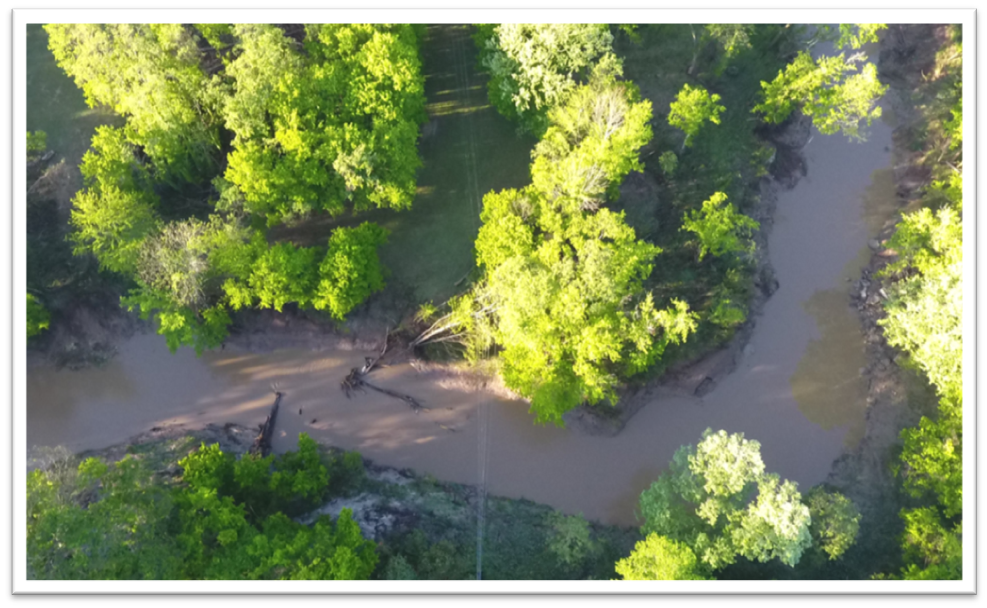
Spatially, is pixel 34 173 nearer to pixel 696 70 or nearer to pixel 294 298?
pixel 294 298

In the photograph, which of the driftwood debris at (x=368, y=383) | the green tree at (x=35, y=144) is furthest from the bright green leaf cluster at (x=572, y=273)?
the green tree at (x=35, y=144)

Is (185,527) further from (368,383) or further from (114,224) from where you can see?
(114,224)

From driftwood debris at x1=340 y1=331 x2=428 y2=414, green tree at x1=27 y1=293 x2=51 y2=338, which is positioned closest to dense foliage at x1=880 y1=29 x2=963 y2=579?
driftwood debris at x1=340 y1=331 x2=428 y2=414

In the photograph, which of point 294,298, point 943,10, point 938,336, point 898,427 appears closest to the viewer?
point 943,10

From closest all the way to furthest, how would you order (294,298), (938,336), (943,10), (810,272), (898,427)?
(943,10) → (938,336) → (294,298) → (898,427) → (810,272)

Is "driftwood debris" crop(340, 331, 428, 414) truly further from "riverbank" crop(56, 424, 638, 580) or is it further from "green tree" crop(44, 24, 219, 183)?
"green tree" crop(44, 24, 219, 183)

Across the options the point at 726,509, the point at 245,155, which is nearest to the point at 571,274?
the point at 726,509

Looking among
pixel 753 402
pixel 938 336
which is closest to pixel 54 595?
pixel 753 402
